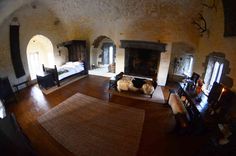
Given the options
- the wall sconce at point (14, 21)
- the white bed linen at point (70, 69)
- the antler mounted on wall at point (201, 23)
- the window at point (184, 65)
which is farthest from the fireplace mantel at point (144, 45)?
the wall sconce at point (14, 21)

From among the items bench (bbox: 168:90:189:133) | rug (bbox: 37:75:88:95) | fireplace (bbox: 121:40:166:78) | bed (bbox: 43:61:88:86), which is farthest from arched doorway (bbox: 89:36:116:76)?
bench (bbox: 168:90:189:133)

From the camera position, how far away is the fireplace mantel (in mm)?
6709

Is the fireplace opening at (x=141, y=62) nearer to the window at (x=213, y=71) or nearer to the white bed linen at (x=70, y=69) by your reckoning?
the white bed linen at (x=70, y=69)

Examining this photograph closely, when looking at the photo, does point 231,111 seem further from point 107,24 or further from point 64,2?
point 64,2

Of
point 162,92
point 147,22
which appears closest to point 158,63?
point 162,92

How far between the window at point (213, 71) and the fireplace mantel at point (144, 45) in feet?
7.92

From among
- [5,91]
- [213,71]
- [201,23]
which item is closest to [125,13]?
[201,23]

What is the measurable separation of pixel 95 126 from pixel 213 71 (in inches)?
158

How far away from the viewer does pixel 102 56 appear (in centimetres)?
991

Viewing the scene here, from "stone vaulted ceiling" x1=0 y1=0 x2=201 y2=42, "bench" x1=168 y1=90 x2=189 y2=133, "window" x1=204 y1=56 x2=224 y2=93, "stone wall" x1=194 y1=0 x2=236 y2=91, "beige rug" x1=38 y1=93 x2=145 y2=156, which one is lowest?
"beige rug" x1=38 y1=93 x2=145 y2=156

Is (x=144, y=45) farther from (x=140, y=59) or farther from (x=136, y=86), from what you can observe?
(x=136, y=86)

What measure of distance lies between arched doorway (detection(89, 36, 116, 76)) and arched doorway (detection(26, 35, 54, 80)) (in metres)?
2.43

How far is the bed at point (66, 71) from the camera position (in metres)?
6.34

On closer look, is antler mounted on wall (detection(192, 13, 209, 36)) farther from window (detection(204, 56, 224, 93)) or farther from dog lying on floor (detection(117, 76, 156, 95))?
dog lying on floor (detection(117, 76, 156, 95))
